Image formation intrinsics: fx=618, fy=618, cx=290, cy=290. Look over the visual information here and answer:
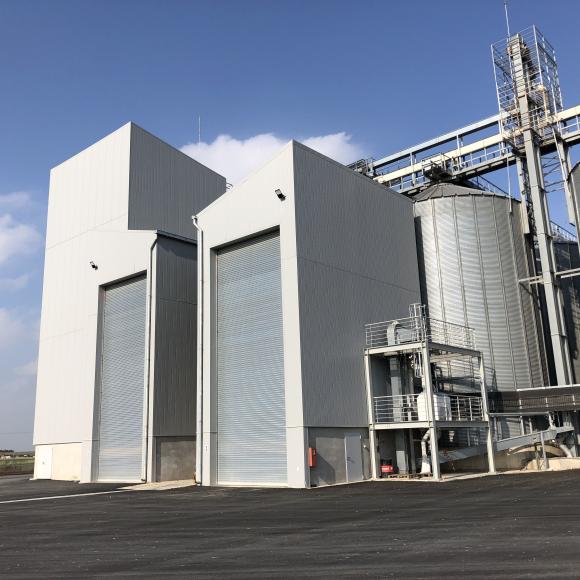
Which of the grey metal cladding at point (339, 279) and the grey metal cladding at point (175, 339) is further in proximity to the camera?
the grey metal cladding at point (175, 339)

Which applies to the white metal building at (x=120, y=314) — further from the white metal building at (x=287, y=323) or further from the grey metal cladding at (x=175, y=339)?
the white metal building at (x=287, y=323)

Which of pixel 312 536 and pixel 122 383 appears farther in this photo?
pixel 122 383

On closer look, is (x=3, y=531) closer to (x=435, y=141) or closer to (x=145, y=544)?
(x=145, y=544)

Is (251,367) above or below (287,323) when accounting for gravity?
below

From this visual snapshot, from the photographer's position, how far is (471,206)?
117 feet

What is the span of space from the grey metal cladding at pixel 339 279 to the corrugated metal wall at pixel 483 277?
336cm

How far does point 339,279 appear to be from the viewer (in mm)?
27812

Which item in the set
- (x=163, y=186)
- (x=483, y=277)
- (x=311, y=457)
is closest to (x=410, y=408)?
(x=311, y=457)

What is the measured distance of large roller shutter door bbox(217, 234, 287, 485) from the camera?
84.4 ft

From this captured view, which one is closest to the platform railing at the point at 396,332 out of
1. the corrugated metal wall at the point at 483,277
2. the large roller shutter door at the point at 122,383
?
the corrugated metal wall at the point at 483,277

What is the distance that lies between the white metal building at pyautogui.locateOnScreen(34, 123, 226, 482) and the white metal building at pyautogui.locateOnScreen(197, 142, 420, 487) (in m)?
3.75

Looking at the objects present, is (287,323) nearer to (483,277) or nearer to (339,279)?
(339,279)

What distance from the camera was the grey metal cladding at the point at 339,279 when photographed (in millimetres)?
25516

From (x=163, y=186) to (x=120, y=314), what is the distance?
35.5 feet
